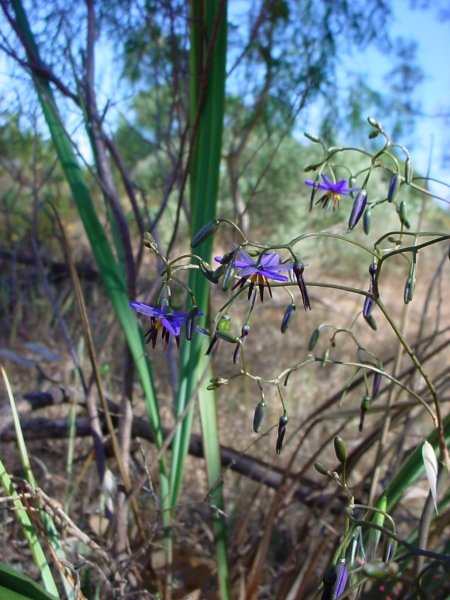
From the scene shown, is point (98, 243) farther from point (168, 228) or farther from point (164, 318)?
point (168, 228)

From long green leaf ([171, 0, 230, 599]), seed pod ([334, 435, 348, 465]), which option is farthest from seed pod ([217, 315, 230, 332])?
long green leaf ([171, 0, 230, 599])

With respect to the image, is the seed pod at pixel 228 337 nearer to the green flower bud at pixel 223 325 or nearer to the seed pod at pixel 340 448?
the green flower bud at pixel 223 325

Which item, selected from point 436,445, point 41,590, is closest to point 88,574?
point 41,590

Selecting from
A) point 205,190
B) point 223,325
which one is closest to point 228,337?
point 223,325

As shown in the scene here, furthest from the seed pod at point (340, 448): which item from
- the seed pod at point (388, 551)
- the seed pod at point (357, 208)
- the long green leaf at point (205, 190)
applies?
the long green leaf at point (205, 190)

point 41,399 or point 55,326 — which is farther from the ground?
point 55,326

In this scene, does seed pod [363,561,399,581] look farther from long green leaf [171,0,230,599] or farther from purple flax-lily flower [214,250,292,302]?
long green leaf [171,0,230,599]

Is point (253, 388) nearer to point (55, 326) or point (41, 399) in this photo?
point (55, 326)
